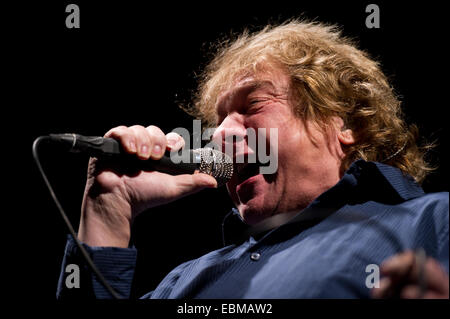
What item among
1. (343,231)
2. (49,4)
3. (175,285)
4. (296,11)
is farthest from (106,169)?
(296,11)

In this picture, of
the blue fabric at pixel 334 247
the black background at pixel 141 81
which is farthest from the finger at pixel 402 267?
the black background at pixel 141 81

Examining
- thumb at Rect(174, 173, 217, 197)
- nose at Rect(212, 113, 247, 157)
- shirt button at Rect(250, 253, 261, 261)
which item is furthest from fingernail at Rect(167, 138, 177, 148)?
shirt button at Rect(250, 253, 261, 261)

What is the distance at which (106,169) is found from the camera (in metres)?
1.30

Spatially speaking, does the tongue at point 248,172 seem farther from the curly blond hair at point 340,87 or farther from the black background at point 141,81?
the black background at point 141,81

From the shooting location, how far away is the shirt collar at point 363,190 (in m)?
1.32

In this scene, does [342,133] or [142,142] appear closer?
[142,142]

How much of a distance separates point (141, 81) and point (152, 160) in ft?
4.36

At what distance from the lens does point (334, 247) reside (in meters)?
1.17

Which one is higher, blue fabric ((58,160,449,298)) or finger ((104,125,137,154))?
finger ((104,125,137,154))

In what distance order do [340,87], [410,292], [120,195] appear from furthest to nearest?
[340,87] < [120,195] < [410,292]

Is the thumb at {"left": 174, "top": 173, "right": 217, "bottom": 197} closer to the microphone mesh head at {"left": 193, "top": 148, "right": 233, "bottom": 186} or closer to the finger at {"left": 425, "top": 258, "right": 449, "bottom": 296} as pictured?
the microphone mesh head at {"left": 193, "top": 148, "right": 233, "bottom": 186}

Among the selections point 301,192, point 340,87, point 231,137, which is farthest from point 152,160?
point 340,87

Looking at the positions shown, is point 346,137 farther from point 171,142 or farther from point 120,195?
point 120,195

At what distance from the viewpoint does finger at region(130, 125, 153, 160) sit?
119cm
